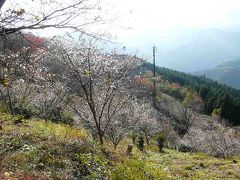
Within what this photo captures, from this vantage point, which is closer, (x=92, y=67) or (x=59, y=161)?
(x=59, y=161)

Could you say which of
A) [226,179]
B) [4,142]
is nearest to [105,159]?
[4,142]

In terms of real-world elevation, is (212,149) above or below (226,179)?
below

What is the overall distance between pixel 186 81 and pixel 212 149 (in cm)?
10003

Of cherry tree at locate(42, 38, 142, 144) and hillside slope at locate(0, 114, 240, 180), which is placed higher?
cherry tree at locate(42, 38, 142, 144)

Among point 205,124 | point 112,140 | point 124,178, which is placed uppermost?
point 124,178

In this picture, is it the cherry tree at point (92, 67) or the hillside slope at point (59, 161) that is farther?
the cherry tree at point (92, 67)

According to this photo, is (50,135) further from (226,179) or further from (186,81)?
(186,81)

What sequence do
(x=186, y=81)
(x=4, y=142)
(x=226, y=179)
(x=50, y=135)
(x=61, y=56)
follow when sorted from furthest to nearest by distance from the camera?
(x=186, y=81), (x=61, y=56), (x=226, y=179), (x=50, y=135), (x=4, y=142)

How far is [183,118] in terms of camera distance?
75125 mm

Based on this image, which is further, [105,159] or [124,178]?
[105,159]

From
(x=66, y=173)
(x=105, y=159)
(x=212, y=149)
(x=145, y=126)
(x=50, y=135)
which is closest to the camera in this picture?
(x=66, y=173)

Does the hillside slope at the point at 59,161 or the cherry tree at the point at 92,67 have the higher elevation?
the cherry tree at the point at 92,67

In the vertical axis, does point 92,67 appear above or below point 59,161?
above

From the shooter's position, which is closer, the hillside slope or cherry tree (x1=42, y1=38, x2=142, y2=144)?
the hillside slope
